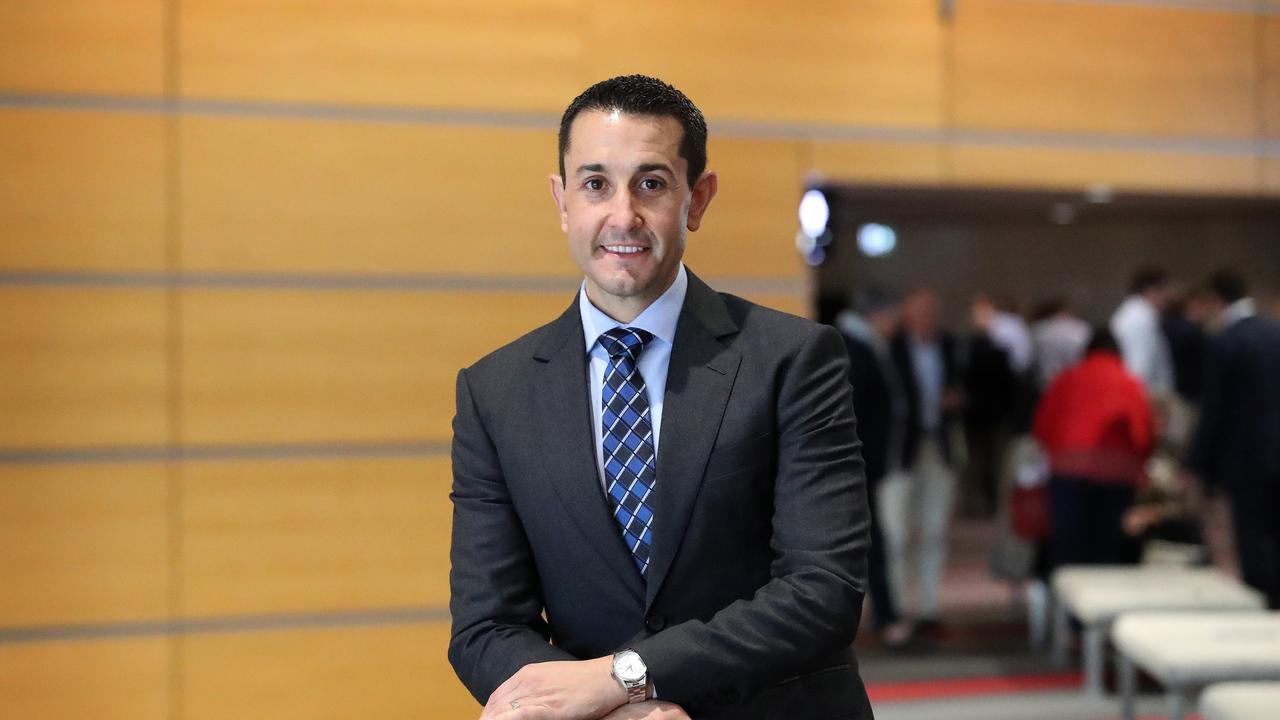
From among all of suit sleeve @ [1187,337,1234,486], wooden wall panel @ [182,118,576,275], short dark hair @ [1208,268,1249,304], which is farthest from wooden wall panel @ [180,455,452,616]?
short dark hair @ [1208,268,1249,304]

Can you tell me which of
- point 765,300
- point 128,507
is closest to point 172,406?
point 128,507

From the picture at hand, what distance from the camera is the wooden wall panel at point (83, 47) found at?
149 inches

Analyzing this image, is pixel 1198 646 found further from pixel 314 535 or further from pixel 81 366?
pixel 81 366

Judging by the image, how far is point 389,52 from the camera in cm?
403

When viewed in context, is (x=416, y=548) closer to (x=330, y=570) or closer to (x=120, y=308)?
(x=330, y=570)

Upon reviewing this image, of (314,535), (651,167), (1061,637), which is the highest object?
(651,167)

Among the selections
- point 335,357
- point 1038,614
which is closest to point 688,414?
point 335,357

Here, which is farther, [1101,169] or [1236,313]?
[1236,313]

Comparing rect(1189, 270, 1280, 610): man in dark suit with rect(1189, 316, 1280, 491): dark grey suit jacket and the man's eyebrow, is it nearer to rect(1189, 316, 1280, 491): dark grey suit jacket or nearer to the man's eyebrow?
rect(1189, 316, 1280, 491): dark grey suit jacket

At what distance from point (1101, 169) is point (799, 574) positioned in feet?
11.2

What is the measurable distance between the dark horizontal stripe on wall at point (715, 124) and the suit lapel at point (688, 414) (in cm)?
249

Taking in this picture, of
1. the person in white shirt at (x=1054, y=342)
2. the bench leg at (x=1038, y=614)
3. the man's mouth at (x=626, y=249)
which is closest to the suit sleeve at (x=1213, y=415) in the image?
the bench leg at (x=1038, y=614)

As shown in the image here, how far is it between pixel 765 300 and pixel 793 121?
63 cm

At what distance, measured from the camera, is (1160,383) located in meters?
7.66
